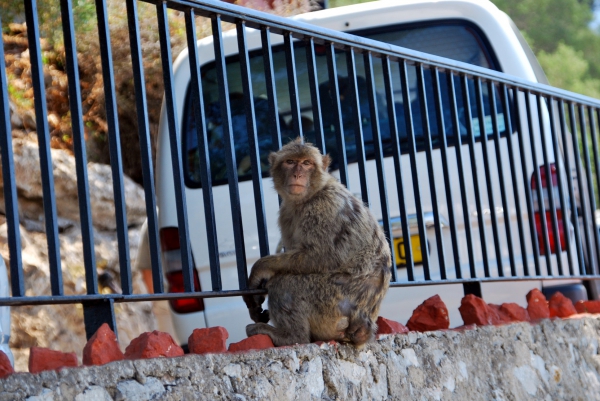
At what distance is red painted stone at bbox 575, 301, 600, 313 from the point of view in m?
5.11

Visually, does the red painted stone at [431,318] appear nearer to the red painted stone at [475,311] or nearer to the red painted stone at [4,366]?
the red painted stone at [475,311]

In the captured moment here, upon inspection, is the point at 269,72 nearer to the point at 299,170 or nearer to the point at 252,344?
the point at 299,170

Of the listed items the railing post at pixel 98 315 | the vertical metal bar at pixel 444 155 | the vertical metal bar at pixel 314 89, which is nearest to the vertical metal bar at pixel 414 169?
the vertical metal bar at pixel 444 155

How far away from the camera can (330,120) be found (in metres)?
5.61

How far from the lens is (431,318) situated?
382 centimetres

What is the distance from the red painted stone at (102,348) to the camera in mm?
2283

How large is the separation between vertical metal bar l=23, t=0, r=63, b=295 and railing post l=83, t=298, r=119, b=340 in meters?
0.17

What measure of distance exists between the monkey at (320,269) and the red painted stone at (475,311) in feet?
2.89

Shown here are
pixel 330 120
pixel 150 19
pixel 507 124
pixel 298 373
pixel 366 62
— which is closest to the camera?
pixel 298 373

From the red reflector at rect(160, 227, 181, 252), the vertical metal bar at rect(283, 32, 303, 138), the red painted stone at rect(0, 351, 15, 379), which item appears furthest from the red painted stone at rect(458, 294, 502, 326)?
the red painted stone at rect(0, 351, 15, 379)

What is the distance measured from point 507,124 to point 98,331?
2.85 m

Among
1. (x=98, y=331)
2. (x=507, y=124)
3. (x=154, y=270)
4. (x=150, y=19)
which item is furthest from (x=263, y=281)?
(x=150, y=19)

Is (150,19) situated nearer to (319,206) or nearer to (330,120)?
(330,120)

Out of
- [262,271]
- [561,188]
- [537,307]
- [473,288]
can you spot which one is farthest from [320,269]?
[561,188]
